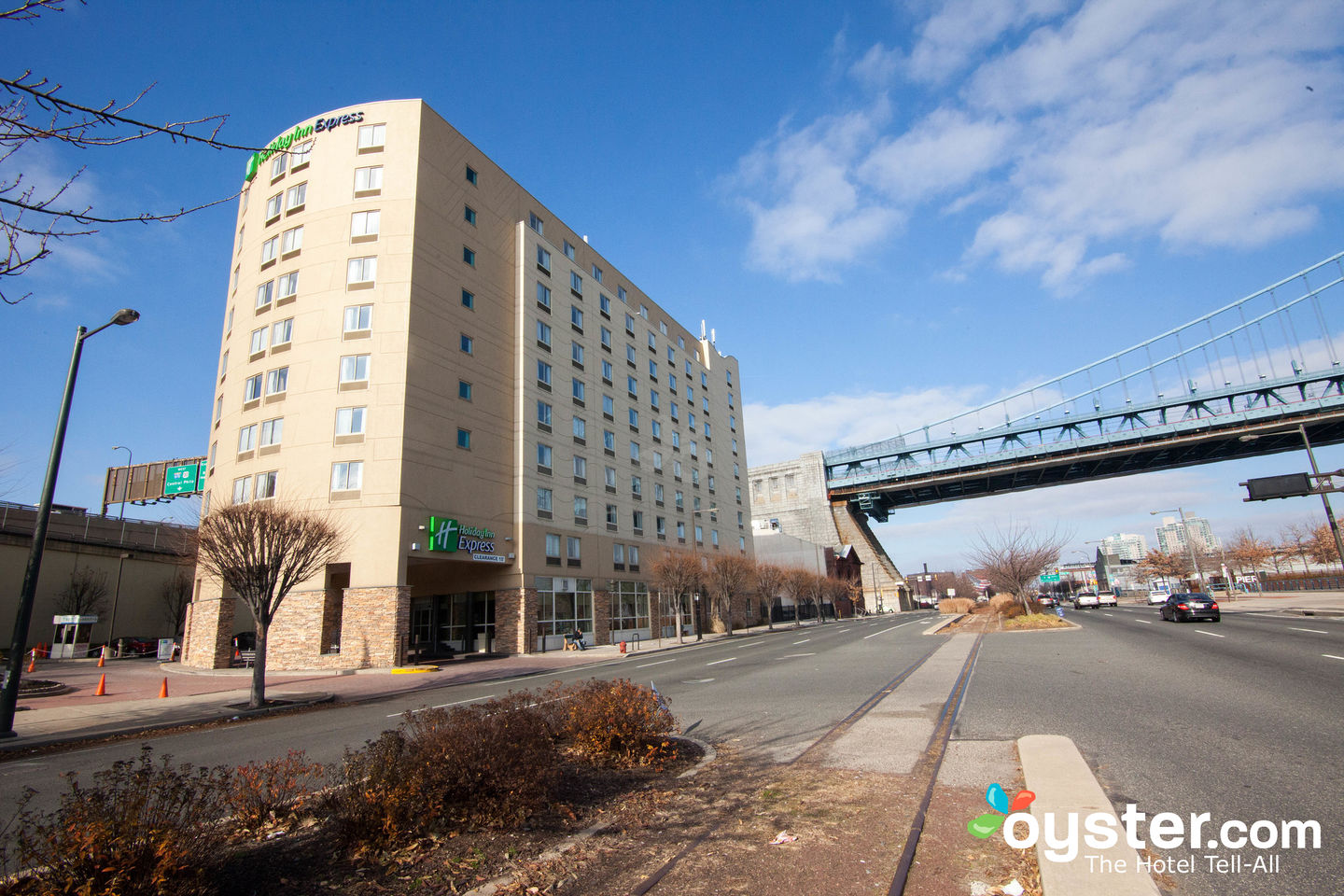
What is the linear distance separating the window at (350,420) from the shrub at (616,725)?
25.9 meters

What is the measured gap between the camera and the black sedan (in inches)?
1211

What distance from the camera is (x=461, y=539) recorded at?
32.0 metres

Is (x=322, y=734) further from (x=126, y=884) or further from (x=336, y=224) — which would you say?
(x=336, y=224)

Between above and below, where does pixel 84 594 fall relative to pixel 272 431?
below

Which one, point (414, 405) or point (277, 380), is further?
point (277, 380)

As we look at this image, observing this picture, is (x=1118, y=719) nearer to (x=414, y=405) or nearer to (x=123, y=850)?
(x=123, y=850)

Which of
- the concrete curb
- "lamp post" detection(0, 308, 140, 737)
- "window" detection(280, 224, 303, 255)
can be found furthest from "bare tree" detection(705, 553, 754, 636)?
the concrete curb

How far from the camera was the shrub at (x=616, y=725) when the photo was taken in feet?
25.6

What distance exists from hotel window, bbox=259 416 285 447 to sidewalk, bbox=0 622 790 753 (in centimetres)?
1051

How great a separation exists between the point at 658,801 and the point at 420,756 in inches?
88.7

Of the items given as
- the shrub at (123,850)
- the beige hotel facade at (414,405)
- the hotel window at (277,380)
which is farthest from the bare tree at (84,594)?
the shrub at (123,850)

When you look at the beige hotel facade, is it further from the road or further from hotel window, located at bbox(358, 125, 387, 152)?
the road

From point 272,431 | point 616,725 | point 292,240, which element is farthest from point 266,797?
point 292,240

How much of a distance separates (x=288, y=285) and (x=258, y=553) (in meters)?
21.7
